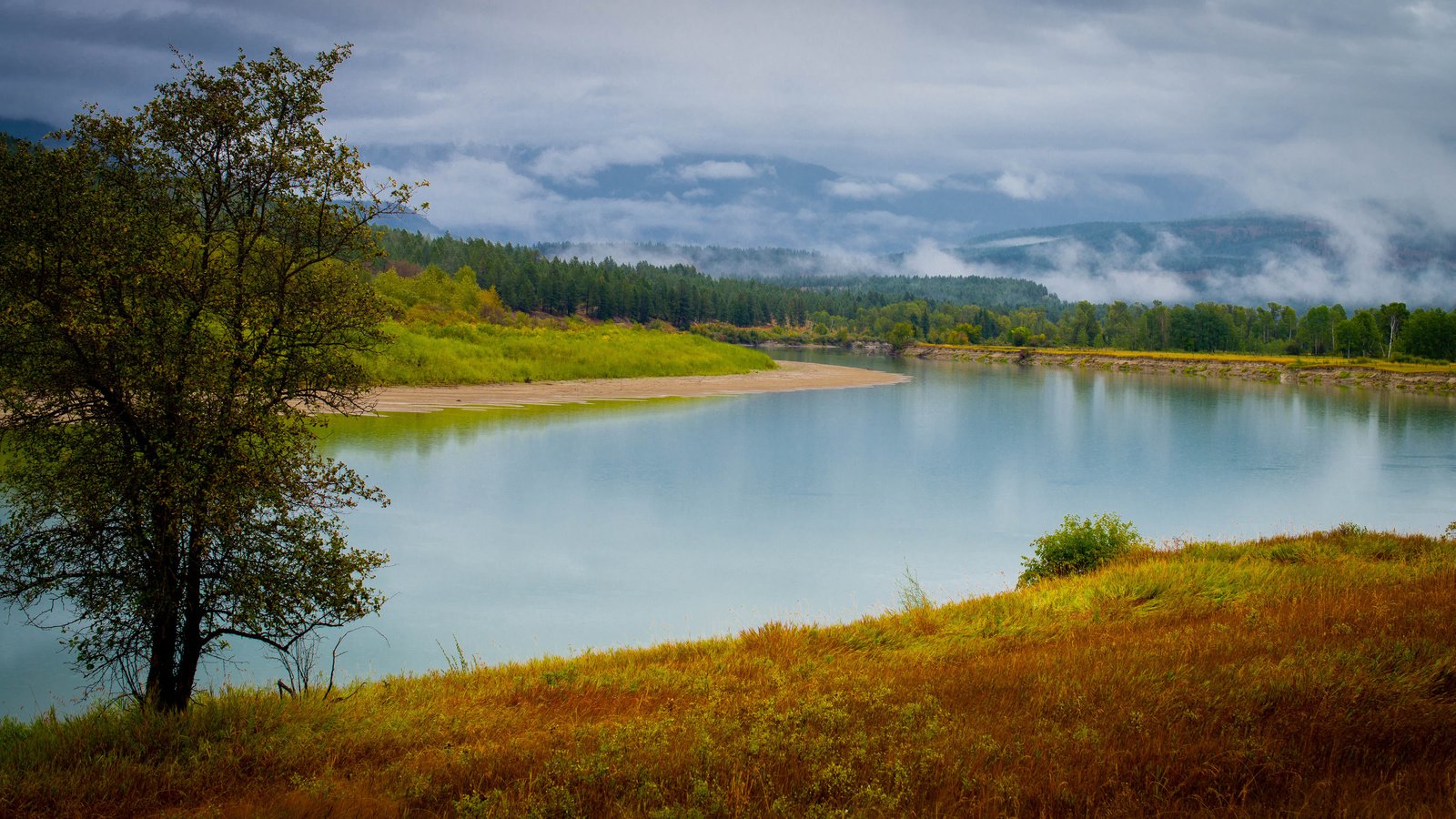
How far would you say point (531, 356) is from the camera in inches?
2694

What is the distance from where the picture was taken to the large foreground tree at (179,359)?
25.2ft

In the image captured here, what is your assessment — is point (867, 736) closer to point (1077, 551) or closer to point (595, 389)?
point (1077, 551)

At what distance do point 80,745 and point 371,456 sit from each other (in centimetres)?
2725

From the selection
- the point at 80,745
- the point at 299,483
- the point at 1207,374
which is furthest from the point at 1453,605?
the point at 1207,374

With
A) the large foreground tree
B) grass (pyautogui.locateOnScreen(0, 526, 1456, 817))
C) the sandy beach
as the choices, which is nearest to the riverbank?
the sandy beach

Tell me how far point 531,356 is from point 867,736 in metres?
64.1

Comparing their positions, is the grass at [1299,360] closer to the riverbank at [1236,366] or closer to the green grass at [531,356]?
the riverbank at [1236,366]

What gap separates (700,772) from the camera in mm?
6043

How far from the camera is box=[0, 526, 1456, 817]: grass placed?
18.3 feet

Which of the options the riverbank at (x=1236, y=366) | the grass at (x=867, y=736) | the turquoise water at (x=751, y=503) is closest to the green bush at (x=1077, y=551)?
the turquoise water at (x=751, y=503)

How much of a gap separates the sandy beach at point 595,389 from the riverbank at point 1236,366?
5440 centimetres

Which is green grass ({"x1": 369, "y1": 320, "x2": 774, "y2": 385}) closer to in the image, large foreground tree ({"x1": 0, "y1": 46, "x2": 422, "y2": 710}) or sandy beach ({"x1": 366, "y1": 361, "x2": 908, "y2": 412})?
sandy beach ({"x1": 366, "y1": 361, "x2": 908, "y2": 412})

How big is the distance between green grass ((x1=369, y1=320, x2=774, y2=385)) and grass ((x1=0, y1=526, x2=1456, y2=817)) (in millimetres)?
43508

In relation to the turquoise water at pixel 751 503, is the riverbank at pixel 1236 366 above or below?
above
